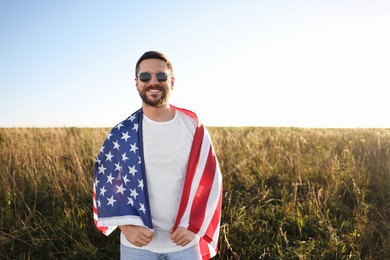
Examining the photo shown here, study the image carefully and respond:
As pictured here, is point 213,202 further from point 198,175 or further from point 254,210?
point 254,210

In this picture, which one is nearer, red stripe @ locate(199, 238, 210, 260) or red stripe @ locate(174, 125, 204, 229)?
red stripe @ locate(174, 125, 204, 229)

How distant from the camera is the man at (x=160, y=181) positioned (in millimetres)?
2053

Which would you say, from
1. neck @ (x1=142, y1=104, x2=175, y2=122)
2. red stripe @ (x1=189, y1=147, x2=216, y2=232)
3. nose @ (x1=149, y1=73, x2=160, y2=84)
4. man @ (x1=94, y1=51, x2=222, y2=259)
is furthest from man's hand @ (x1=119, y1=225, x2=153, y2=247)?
nose @ (x1=149, y1=73, x2=160, y2=84)

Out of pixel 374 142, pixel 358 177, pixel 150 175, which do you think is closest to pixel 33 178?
pixel 150 175

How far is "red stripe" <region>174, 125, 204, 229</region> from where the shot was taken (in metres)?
2.05

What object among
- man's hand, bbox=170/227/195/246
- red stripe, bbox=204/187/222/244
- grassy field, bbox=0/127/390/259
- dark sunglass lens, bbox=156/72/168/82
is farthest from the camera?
grassy field, bbox=0/127/390/259

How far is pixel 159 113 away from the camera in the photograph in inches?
84.2

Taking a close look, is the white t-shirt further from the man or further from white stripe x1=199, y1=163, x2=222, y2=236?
white stripe x1=199, y1=163, x2=222, y2=236

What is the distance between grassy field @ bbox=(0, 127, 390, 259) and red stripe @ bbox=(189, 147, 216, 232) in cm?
153

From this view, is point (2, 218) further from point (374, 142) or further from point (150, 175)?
point (374, 142)

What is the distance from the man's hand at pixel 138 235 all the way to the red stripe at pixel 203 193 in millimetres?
265

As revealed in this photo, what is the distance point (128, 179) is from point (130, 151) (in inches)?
7.0

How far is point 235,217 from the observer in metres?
4.29

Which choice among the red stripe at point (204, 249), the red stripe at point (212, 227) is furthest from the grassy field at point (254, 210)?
the red stripe at point (212, 227)
